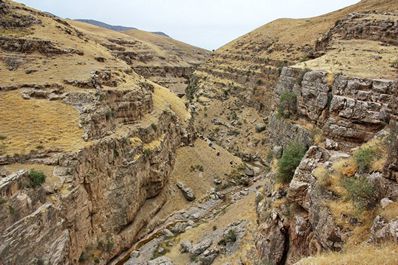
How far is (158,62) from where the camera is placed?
113625 millimetres

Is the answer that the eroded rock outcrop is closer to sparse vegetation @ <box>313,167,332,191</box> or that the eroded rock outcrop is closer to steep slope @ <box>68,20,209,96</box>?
sparse vegetation @ <box>313,167,332,191</box>

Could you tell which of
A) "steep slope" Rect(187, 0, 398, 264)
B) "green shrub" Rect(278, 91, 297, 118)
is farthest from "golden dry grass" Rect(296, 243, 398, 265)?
"green shrub" Rect(278, 91, 297, 118)

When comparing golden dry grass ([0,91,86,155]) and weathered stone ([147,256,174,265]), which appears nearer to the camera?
golden dry grass ([0,91,86,155])

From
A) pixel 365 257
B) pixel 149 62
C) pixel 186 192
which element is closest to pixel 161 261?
pixel 186 192

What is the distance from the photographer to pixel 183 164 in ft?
173

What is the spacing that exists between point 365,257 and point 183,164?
40.9m

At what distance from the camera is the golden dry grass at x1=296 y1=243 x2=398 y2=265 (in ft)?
39.4

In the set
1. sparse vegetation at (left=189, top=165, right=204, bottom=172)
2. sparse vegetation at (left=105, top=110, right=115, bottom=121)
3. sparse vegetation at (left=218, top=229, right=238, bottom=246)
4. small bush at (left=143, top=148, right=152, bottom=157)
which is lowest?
sparse vegetation at (left=189, top=165, right=204, bottom=172)

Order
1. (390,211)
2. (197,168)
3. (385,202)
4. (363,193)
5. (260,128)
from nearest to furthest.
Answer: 1. (390,211)
2. (385,202)
3. (363,193)
4. (197,168)
5. (260,128)

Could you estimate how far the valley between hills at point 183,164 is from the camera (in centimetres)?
1784

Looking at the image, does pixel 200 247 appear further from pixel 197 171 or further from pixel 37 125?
pixel 197 171

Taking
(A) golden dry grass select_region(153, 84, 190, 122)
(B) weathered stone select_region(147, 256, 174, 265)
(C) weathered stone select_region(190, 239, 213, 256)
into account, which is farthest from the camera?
(A) golden dry grass select_region(153, 84, 190, 122)

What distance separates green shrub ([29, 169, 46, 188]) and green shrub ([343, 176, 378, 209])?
21.7m

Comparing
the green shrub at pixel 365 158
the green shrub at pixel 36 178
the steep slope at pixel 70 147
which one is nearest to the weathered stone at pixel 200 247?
the steep slope at pixel 70 147
